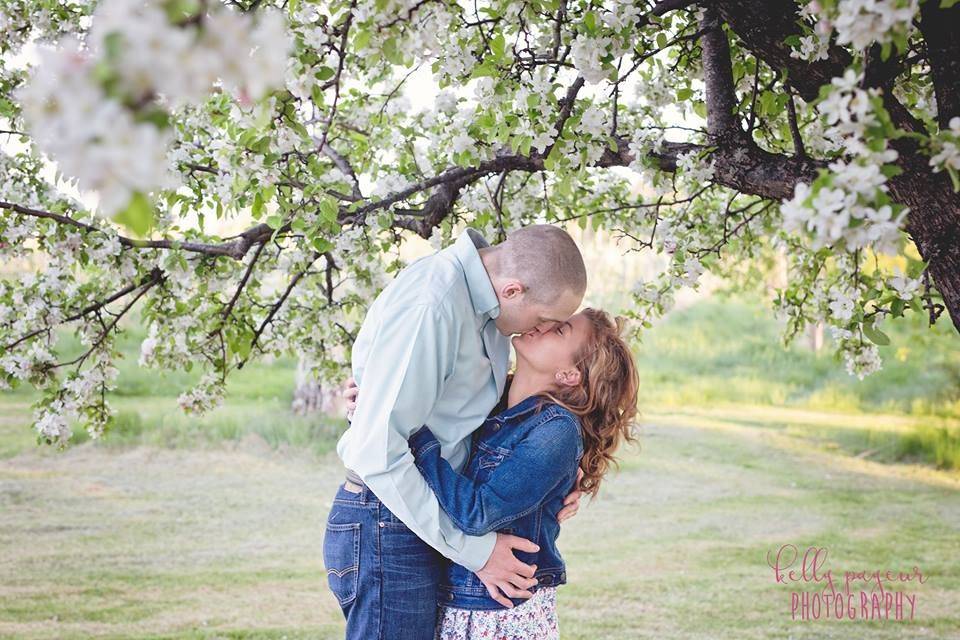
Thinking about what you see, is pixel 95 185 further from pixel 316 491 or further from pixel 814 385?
pixel 814 385

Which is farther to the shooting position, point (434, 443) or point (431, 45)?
point (434, 443)

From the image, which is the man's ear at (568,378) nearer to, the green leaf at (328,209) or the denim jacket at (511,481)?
the denim jacket at (511,481)

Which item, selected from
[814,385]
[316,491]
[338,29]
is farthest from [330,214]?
[814,385]

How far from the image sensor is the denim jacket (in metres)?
1.73

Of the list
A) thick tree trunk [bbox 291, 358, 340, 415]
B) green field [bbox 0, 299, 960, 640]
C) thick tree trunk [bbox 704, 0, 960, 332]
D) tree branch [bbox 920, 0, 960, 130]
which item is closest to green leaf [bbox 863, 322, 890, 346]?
thick tree trunk [bbox 704, 0, 960, 332]

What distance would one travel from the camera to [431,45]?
65.2 inches

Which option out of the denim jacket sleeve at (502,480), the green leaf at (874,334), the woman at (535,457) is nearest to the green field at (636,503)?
the green leaf at (874,334)

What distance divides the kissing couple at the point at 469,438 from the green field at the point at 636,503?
2.78m

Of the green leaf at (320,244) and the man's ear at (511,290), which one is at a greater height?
the green leaf at (320,244)

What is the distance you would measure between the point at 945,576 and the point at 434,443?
4.37 m

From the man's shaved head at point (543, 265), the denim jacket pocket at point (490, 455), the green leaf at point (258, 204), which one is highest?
the green leaf at point (258, 204)

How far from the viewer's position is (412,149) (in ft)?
10.0

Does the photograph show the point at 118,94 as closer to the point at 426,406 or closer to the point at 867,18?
the point at 867,18

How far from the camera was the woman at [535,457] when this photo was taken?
174 centimetres
